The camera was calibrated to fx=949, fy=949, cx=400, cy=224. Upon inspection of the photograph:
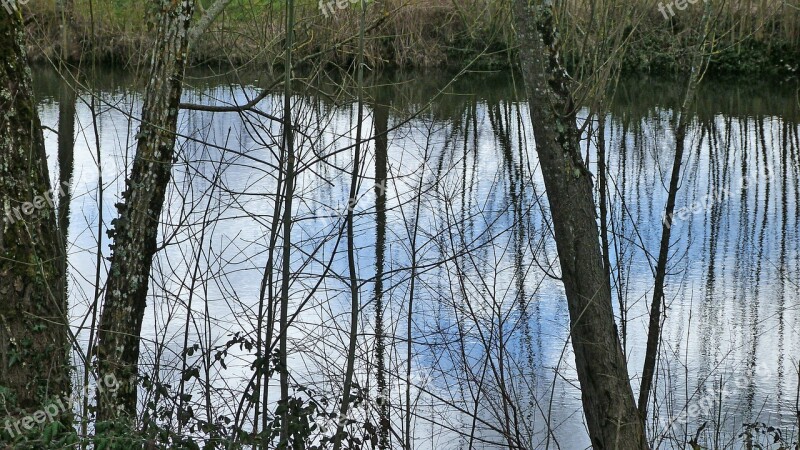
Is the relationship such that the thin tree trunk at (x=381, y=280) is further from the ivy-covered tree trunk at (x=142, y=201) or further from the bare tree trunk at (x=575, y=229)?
the ivy-covered tree trunk at (x=142, y=201)

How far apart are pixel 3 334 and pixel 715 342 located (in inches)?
211

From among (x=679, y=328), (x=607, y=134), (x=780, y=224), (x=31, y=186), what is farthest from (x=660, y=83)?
(x=31, y=186)

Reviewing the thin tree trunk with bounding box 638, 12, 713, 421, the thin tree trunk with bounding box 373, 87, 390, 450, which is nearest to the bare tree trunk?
the thin tree trunk with bounding box 638, 12, 713, 421

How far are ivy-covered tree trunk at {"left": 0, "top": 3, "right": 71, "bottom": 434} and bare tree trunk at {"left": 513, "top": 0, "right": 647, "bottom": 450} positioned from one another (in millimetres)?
2426

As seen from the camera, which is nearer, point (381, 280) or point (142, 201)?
point (381, 280)

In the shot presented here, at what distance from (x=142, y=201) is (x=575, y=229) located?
2.15 metres

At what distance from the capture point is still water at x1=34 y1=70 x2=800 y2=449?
468 centimetres

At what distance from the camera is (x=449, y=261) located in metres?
7.95

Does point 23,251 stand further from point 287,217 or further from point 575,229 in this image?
point 575,229

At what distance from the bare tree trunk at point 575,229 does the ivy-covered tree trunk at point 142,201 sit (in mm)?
1692

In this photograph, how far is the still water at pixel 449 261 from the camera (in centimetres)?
468

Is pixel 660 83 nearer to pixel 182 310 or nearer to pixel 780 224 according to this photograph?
pixel 780 224

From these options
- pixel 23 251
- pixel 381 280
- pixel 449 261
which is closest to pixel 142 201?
pixel 23 251

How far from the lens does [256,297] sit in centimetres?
675
